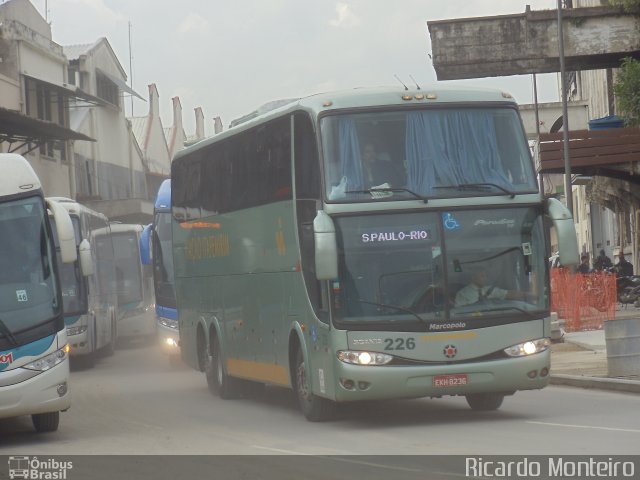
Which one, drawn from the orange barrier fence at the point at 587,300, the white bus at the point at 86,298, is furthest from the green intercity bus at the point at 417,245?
the orange barrier fence at the point at 587,300

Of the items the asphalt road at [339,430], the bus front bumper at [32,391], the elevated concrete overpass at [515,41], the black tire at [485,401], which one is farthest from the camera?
the elevated concrete overpass at [515,41]

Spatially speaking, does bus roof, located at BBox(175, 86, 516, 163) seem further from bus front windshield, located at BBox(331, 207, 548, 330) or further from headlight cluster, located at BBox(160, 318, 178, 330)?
headlight cluster, located at BBox(160, 318, 178, 330)

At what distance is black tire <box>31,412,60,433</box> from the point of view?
16.0 m

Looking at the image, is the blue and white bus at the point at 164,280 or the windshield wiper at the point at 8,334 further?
the blue and white bus at the point at 164,280

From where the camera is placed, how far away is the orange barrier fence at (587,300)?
33375mm

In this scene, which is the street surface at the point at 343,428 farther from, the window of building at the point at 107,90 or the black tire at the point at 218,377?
the window of building at the point at 107,90

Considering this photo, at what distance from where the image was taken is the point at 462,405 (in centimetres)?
1777

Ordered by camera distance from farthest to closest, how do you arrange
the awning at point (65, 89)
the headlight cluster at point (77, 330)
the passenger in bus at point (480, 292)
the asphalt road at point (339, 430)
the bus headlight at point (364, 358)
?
1. the awning at point (65, 89)
2. the headlight cluster at point (77, 330)
3. the passenger in bus at point (480, 292)
4. the bus headlight at point (364, 358)
5. the asphalt road at point (339, 430)

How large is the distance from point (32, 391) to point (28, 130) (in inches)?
1199

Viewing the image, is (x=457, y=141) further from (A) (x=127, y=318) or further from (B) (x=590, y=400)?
(A) (x=127, y=318)

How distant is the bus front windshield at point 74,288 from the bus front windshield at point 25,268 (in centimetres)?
1406

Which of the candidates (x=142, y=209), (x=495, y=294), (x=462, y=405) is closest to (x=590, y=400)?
(x=462, y=405)

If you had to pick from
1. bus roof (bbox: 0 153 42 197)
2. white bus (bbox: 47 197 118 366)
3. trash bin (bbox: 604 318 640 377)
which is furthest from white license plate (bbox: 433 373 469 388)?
white bus (bbox: 47 197 118 366)
